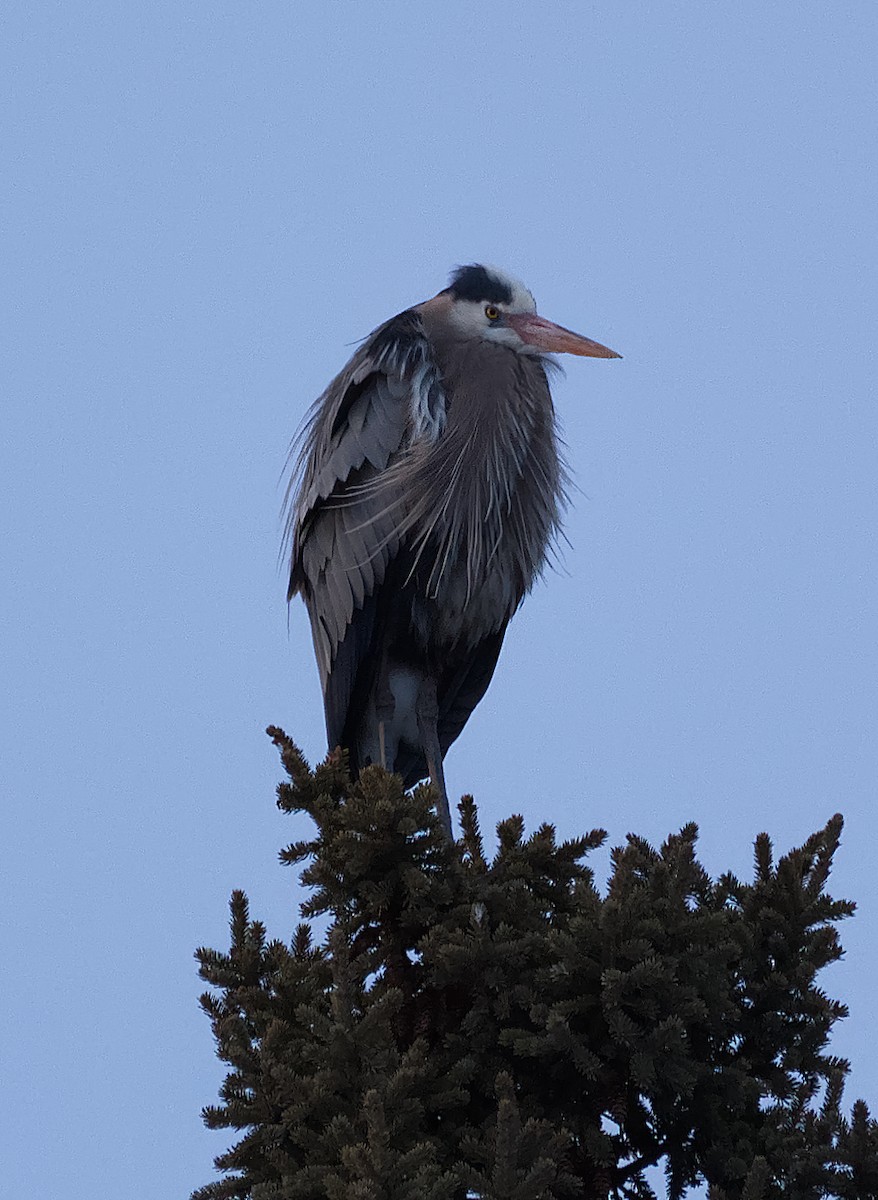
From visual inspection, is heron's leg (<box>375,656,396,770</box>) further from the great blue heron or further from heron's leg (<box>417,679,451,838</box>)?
heron's leg (<box>417,679,451,838</box>)

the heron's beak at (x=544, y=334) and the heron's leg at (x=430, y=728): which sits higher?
the heron's beak at (x=544, y=334)

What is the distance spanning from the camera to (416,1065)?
3629 mm

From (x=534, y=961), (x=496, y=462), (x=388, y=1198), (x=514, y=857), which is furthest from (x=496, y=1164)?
(x=496, y=462)

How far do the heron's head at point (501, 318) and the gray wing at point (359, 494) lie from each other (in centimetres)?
31

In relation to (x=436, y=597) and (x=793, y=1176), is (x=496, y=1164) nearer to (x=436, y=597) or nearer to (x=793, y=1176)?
(x=793, y=1176)

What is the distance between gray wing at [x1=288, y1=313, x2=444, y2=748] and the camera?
6.23 metres

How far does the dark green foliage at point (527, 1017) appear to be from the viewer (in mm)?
3520

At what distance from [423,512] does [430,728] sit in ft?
2.73

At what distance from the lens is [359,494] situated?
6281 mm

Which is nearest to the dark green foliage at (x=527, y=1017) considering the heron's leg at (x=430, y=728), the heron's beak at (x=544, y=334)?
the heron's leg at (x=430, y=728)

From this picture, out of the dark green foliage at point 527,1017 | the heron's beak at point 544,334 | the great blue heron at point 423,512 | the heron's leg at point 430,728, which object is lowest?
the dark green foliage at point 527,1017

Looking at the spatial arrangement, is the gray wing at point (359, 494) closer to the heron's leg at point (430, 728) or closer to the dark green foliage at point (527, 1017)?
the heron's leg at point (430, 728)

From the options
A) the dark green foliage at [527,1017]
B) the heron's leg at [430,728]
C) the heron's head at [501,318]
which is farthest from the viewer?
the heron's head at [501,318]

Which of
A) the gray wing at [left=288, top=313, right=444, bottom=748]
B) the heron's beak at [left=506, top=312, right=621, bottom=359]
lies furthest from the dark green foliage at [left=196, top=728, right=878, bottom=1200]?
the heron's beak at [left=506, top=312, right=621, bottom=359]
